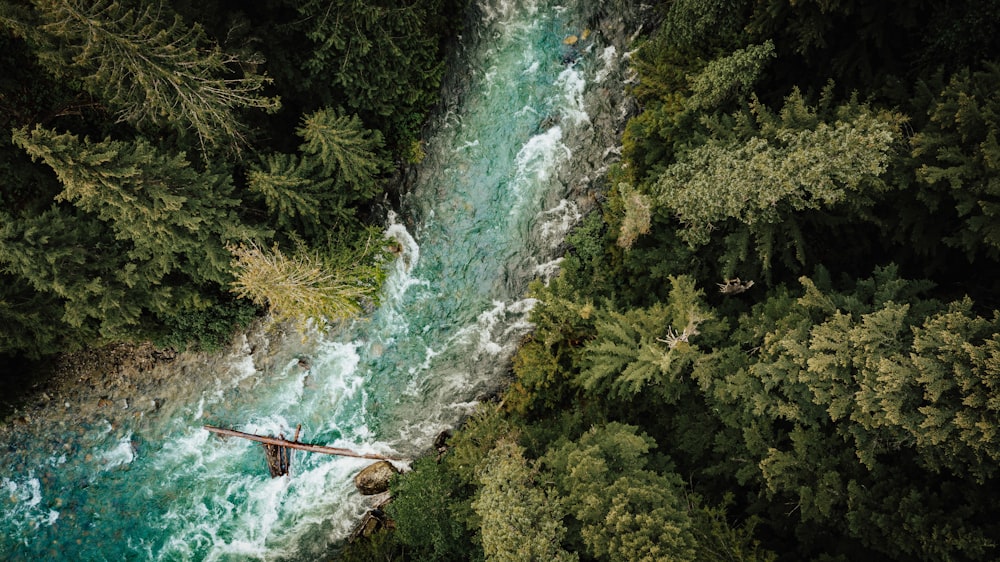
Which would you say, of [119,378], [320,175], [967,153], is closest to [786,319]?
[967,153]

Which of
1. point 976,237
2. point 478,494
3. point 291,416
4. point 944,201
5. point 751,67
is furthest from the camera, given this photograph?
point 291,416

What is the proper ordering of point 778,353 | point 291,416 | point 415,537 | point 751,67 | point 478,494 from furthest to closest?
point 291,416
point 415,537
point 478,494
point 751,67
point 778,353

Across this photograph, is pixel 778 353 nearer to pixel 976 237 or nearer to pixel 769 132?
pixel 976 237

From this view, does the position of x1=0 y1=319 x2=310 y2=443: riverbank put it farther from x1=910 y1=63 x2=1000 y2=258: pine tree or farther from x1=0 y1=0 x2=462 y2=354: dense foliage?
x1=910 y1=63 x2=1000 y2=258: pine tree

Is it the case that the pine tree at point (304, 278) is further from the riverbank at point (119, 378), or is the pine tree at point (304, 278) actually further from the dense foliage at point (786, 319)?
the dense foliage at point (786, 319)

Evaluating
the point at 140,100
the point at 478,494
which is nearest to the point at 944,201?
the point at 478,494

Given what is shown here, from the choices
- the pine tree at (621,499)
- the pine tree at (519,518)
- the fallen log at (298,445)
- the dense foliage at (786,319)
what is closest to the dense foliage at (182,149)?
the fallen log at (298,445)

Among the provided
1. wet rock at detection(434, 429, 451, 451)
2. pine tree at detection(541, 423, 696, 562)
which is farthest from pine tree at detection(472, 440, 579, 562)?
wet rock at detection(434, 429, 451, 451)
